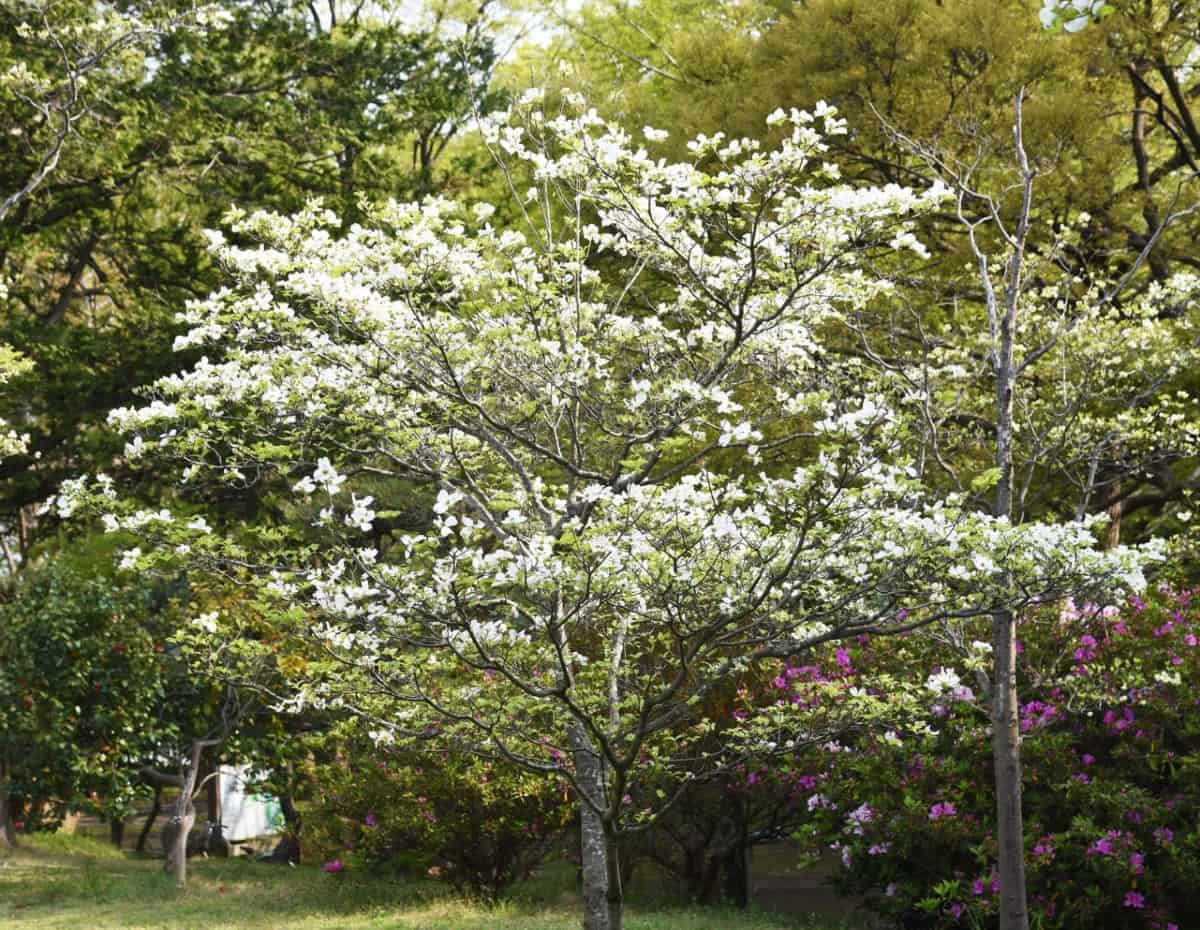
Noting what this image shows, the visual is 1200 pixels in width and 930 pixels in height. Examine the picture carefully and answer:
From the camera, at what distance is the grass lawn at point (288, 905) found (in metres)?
8.77

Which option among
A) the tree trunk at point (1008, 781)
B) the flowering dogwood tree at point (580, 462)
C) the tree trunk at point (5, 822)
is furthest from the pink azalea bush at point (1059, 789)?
the tree trunk at point (5, 822)

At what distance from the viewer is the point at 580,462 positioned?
6.05 meters

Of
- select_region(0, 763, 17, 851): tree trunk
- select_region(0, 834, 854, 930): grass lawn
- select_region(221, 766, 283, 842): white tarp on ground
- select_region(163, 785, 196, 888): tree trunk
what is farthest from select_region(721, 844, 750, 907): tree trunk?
select_region(221, 766, 283, 842): white tarp on ground

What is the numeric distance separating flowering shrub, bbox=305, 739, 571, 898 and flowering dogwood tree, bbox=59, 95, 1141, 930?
277 centimetres

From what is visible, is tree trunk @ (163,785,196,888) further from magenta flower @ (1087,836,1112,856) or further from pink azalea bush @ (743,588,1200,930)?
magenta flower @ (1087,836,1112,856)

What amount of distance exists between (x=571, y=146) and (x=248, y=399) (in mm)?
2048

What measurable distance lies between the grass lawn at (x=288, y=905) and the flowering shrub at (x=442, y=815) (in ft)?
0.94

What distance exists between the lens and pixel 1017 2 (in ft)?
39.5

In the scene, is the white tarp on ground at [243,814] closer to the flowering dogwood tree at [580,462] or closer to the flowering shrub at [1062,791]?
the flowering shrub at [1062,791]

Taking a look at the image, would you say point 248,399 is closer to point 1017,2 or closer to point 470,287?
point 470,287

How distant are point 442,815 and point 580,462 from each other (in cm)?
477

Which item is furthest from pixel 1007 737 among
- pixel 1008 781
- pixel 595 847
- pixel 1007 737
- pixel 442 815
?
pixel 442 815

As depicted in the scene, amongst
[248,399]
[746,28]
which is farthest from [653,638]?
[746,28]

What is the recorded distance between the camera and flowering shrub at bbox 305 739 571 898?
960cm
